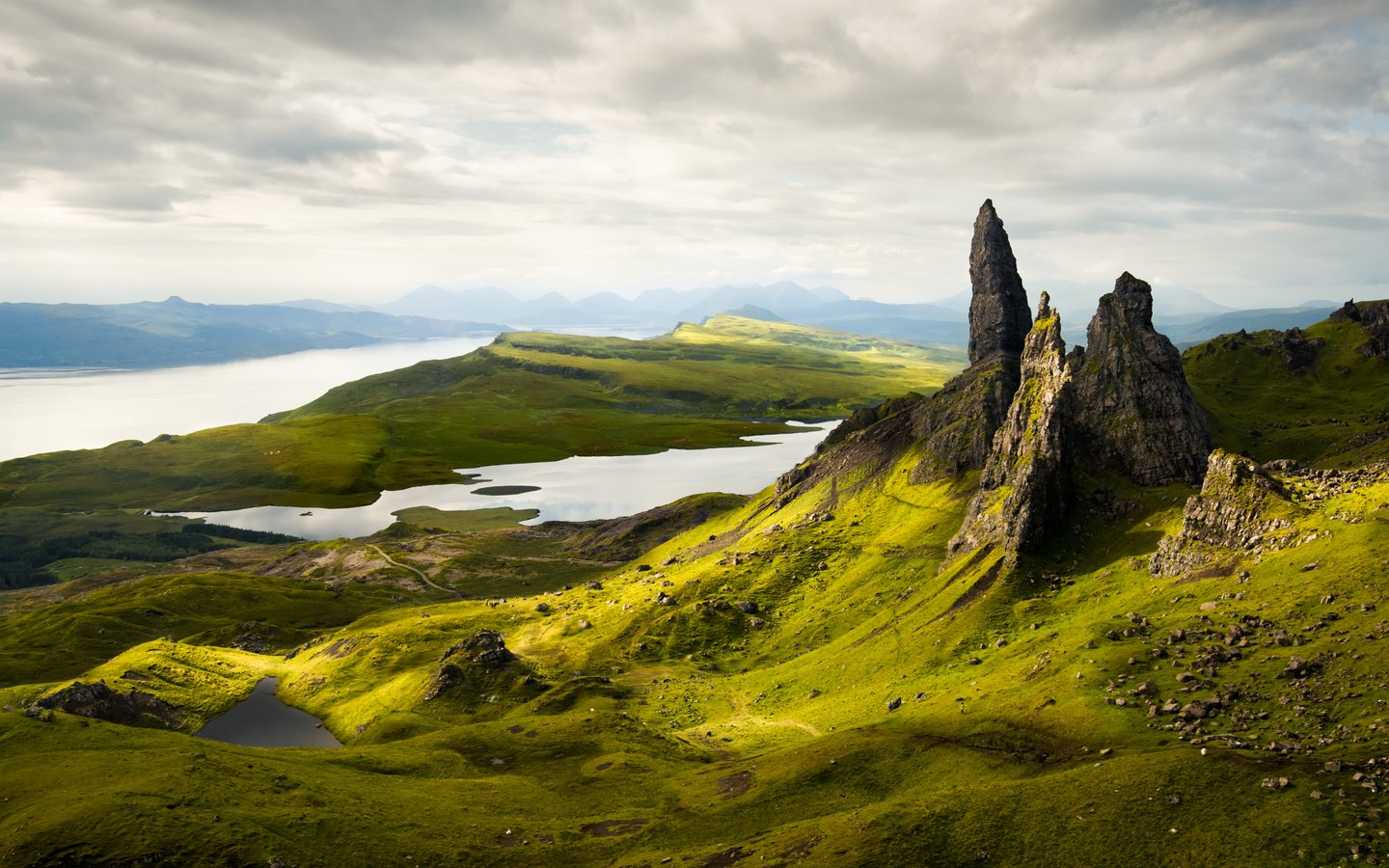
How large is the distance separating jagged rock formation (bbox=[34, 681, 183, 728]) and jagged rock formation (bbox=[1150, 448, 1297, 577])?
12593 cm

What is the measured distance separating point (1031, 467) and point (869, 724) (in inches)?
1686

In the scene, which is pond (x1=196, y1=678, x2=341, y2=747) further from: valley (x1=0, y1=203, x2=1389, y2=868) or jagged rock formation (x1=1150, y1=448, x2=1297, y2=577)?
jagged rock formation (x1=1150, y1=448, x2=1297, y2=577)

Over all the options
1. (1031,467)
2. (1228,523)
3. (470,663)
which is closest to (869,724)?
(1228,523)

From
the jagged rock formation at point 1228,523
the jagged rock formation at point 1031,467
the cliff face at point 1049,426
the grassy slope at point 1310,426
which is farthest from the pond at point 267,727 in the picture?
the grassy slope at point 1310,426

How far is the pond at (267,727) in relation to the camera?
10688cm

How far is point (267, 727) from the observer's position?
113375 mm

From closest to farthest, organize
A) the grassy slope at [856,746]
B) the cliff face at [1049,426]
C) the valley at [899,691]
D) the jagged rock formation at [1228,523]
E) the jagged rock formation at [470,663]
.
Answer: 1. the grassy slope at [856,746]
2. the valley at [899,691]
3. the jagged rock formation at [1228,523]
4. the cliff face at [1049,426]
5. the jagged rock formation at [470,663]

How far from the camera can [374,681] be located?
402ft

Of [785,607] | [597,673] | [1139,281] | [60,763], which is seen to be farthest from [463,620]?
[1139,281]

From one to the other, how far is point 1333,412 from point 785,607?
477 ft

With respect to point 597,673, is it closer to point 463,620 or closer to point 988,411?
point 463,620

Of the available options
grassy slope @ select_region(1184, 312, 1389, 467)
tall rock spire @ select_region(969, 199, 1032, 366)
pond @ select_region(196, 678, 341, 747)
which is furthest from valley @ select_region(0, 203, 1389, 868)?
tall rock spire @ select_region(969, 199, 1032, 366)

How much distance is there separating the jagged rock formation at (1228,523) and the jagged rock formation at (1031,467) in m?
17.3

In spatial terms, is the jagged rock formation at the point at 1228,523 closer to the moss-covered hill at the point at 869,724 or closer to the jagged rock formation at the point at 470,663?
the moss-covered hill at the point at 869,724
